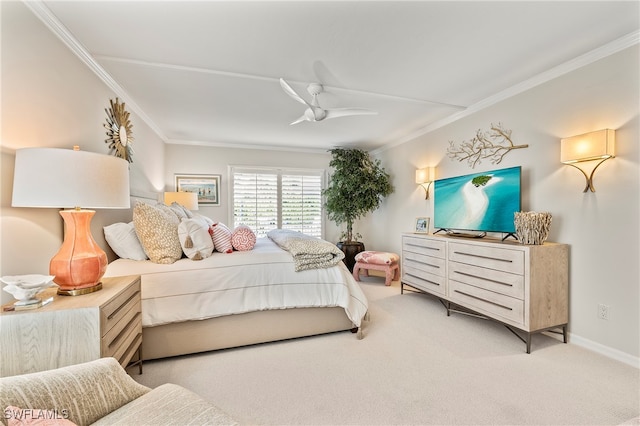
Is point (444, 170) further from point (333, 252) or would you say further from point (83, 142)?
point (83, 142)

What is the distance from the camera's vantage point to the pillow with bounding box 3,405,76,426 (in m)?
0.75

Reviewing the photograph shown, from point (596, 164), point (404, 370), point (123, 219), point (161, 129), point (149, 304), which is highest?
point (161, 129)

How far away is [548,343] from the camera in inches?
96.5

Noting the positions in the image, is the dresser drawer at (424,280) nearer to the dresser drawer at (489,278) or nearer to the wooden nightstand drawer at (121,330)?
the dresser drawer at (489,278)

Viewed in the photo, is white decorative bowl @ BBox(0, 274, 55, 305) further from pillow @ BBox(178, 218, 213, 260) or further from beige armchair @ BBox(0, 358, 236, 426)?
pillow @ BBox(178, 218, 213, 260)

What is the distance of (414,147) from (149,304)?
4.12 meters

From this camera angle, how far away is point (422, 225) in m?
4.01

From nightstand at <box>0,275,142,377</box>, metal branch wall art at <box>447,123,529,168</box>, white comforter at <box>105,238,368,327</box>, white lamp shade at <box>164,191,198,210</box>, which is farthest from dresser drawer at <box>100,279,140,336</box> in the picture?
metal branch wall art at <box>447,123,529,168</box>

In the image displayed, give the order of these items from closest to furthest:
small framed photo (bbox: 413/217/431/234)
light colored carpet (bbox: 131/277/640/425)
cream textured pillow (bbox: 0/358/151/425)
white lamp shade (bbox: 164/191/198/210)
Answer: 1. cream textured pillow (bbox: 0/358/151/425)
2. light colored carpet (bbox: 131/277/640/425)
3. small framed photo (bbox: 413/217/431/234)
4. white lamp shade (bbox: 164/191/198/210)

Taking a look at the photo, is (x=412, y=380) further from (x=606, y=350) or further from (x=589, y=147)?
(x=589, y=147)

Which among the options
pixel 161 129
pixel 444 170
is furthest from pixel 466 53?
pixel 161 129

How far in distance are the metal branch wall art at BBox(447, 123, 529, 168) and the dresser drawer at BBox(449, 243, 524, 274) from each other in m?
1.09

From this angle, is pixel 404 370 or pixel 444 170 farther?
pixel 444 170

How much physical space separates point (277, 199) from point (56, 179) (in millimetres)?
4212
